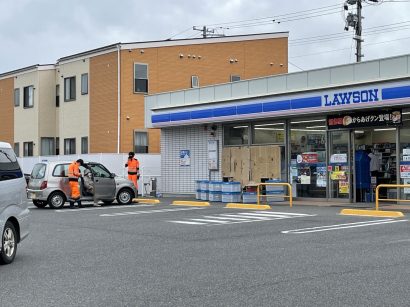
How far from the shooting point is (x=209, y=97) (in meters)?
25.8

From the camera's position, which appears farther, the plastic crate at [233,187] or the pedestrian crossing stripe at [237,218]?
the plastic crate at [233,187]

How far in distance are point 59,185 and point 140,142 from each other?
11745 millimetres

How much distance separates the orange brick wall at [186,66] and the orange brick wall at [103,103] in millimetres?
547

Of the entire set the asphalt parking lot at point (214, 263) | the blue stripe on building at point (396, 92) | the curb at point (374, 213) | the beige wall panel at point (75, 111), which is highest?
the beige wall panel at point (75, 111)

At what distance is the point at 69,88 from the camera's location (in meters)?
37.3

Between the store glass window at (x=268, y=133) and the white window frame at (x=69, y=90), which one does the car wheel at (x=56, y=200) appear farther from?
the white window frame at (x=69, y=90)

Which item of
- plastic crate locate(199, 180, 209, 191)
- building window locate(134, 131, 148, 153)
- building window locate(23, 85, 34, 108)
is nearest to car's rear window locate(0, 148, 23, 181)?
plastic crate locate(199, 180, 209, 191)

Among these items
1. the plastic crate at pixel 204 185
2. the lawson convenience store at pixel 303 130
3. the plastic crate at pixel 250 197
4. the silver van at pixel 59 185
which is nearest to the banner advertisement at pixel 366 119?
the lawson convenience store at pixel 303 130

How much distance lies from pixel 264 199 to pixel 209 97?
5558 millimetres

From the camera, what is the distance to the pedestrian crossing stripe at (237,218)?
15.7 metres

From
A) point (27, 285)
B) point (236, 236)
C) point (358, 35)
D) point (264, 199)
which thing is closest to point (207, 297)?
point (27, 285)

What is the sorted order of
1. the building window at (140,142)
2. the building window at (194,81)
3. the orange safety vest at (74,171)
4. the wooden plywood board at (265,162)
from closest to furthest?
1. the orange safety vest at (74,171)
2. the wooden plywood board at (265,162)
3. the building window at (140,142)
4. the building window at (194,81)

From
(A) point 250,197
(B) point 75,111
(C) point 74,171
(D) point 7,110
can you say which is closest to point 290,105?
(A) point 250,197

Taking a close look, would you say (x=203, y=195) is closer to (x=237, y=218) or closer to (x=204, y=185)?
(x=204, y=185)
